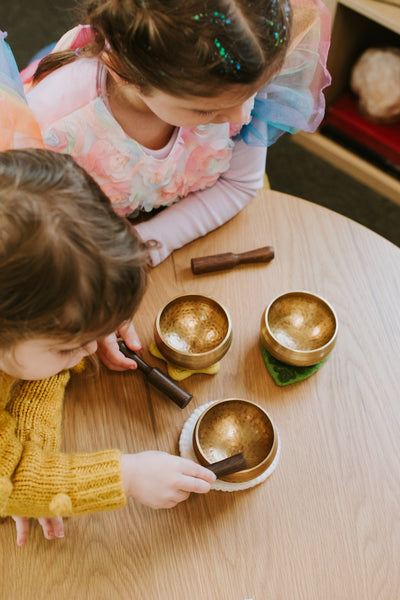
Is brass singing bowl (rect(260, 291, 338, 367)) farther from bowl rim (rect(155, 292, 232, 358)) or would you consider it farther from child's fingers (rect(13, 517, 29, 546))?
child's fingers (rect(13, 517, 29, 546))

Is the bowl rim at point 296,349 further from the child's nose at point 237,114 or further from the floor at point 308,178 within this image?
the floor at point 308,178

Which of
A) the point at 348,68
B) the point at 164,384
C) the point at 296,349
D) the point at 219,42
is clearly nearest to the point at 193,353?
the point at 164,384

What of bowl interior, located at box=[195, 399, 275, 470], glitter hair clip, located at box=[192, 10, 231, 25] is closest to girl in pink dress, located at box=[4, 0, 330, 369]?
glitter hair clip, located at box=[192, 10, 231, 25]

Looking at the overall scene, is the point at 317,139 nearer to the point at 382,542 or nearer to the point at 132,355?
the point at 132,355

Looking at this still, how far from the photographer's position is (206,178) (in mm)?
1038

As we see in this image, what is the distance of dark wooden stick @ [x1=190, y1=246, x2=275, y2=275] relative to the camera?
0.93 metres

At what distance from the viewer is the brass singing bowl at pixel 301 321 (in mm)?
872

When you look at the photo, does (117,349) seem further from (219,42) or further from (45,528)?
(219,42)

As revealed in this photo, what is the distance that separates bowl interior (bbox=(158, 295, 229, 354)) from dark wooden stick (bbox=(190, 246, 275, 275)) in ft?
0.24

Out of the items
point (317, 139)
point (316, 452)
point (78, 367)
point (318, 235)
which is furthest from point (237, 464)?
point (317, 139)

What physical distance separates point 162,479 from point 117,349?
202 mm

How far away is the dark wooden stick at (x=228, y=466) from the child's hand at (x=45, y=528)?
0.20m

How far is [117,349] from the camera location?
82cm

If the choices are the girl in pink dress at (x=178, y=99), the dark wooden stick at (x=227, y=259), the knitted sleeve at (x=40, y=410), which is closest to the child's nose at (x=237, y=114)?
the girl in pink dress at (x=178, y=99)
